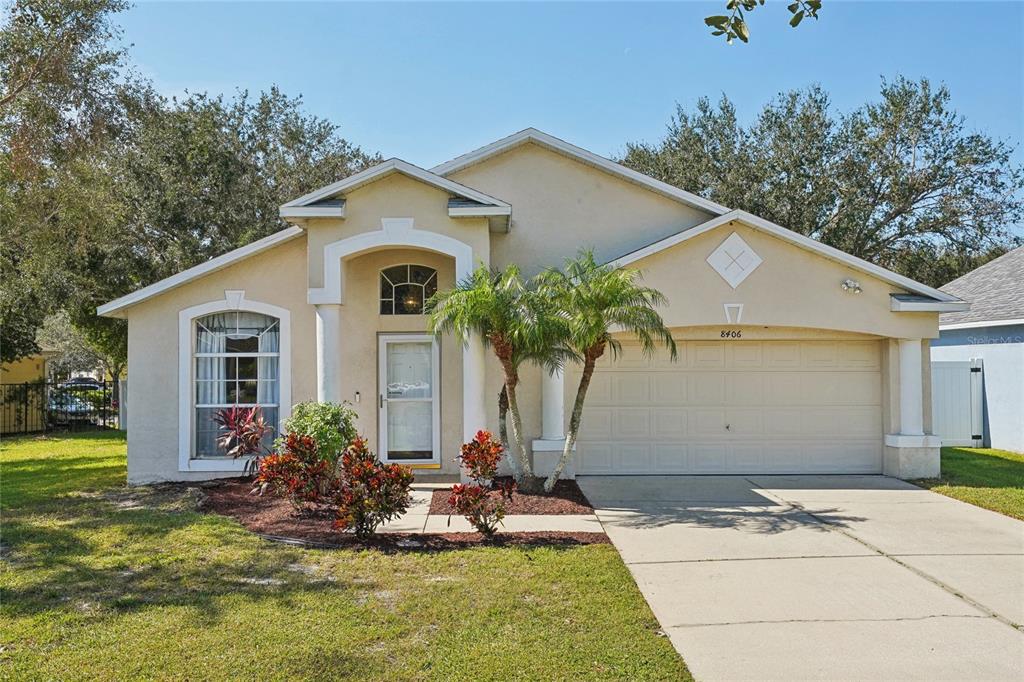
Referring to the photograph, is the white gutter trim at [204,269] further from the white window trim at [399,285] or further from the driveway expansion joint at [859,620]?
the driveway expansion joint at [859,620]

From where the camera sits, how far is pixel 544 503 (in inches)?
372

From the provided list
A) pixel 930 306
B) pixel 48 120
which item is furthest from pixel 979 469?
pixel 48 120

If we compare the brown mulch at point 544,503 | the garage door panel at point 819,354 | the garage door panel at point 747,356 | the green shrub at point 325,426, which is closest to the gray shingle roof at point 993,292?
the garage door panel at point 819,354

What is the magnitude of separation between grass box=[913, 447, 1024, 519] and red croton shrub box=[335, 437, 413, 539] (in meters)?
7.46

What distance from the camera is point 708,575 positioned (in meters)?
6.61

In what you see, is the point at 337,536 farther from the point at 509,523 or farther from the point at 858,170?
the point at 858,170

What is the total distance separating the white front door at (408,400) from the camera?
39.0ft

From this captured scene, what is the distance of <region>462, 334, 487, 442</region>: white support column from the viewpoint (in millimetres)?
10406

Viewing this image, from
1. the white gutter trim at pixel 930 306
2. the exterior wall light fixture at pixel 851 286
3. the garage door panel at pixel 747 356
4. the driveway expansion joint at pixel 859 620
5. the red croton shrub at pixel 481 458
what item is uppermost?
the exterior wall light fixture at pixel 851 286

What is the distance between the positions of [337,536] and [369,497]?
2.23 feet

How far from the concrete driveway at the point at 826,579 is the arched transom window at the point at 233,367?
5268 millimetres

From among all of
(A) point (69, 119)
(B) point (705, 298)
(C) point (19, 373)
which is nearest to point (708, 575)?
(B) point (705, 298)

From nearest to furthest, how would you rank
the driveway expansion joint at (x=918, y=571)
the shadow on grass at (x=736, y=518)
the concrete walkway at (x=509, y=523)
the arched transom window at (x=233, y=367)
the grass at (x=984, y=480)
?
the driveway expansion joint at (x=918, y=571), the concrete walkway at (x=509, y=523), the shadow on grass at (x=736, y=518), the grass at (x=984, y=480), the arched transom window at (x=233, y=367)

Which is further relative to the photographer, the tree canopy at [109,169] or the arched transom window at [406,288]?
the tree canopy at [109,169]
